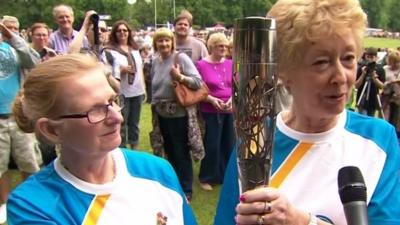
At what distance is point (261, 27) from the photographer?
119 centimetres

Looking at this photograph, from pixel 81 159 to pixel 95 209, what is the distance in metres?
0.20

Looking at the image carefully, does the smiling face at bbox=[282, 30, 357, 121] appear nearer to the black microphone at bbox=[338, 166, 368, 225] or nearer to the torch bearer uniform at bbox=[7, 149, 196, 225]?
the black microphone at bbox=[338, 166, 368, 225]

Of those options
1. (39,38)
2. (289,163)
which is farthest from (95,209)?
(39,38)

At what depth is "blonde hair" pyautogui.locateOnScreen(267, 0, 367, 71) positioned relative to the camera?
1.59 meters

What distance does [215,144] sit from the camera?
248 inches

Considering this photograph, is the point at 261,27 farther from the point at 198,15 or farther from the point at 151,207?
the point at 198,15

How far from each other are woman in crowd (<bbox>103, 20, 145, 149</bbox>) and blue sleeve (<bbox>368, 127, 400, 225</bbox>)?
4952 millimetres

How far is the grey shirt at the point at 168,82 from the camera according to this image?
553cm

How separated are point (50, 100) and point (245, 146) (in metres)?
0.84

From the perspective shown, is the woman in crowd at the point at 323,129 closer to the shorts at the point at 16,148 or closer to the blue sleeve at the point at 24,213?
the blue sleeve at the point at 24,213

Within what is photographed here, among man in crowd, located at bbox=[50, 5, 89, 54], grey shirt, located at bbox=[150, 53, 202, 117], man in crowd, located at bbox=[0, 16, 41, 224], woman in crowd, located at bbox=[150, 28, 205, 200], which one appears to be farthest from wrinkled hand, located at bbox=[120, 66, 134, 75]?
man in crowd, located at bbox=[0, 16, 41, 224]

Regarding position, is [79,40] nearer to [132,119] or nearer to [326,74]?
[132,119]

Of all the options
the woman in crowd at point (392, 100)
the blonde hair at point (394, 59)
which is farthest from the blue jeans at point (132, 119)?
the blonde hair at point (394, 59)

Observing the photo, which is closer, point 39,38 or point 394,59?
point 39,38
